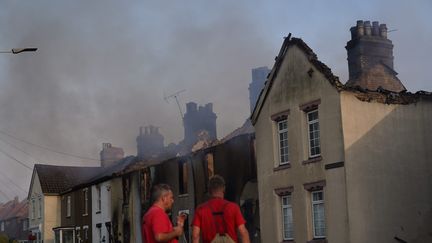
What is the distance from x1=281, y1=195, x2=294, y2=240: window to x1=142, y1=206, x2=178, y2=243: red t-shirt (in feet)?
48.7

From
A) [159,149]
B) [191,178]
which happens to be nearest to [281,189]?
[191,178]

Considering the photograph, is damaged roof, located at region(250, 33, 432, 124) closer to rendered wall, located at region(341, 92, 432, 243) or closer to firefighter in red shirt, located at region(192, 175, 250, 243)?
rendered wall, located at region(341, 92, 432, 243)

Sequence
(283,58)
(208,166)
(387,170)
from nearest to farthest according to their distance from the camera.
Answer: (387,170) < (283,58) < (208,166)

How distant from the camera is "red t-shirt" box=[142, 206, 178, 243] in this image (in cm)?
700

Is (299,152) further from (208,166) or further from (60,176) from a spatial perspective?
(60,176)

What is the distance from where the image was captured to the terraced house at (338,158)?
63.7 feet

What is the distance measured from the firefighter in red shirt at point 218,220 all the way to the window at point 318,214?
12768mm

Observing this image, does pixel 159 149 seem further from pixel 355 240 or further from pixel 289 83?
pixel 355 240

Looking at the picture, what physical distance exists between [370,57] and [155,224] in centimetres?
1840

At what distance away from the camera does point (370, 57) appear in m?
23.9

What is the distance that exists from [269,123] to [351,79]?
12.5 ft

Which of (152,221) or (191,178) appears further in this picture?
(191,178)

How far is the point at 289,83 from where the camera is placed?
2197 cm

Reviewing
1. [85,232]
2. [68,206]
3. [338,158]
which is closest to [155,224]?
[338,158]
